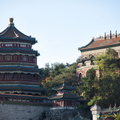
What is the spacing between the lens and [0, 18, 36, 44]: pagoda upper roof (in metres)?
84.4

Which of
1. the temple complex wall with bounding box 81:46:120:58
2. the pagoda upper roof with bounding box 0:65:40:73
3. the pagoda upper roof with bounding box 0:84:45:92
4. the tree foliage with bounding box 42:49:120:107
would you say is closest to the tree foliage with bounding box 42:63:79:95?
the tree foliage with bounding box 42:49:120:107

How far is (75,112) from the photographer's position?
77125 millimetres

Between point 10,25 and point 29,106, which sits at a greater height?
point 10,25

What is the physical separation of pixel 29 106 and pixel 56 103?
471 cm

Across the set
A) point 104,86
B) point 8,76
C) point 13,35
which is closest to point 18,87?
point 8,76

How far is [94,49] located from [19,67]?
92.6ft

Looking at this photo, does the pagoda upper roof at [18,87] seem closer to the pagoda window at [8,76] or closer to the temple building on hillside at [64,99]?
the pagoda window at [8,76]

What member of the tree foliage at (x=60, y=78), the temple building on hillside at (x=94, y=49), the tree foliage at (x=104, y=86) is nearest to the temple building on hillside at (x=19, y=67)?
the tree foliage at (x=60, y=78)

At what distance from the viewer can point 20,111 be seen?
7600 cm

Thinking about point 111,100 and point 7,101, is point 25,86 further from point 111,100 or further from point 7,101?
point 111,100

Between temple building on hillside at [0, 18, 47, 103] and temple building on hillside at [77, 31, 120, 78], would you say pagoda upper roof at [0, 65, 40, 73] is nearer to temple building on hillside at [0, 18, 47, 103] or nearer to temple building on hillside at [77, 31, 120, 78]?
temple building on hillside at [0, 18, 47, 103]

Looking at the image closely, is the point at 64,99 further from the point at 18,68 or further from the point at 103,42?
the point at 103,42

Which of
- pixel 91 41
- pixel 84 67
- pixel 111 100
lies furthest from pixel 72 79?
pixel 111 100

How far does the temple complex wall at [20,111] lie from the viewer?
74.1 m
